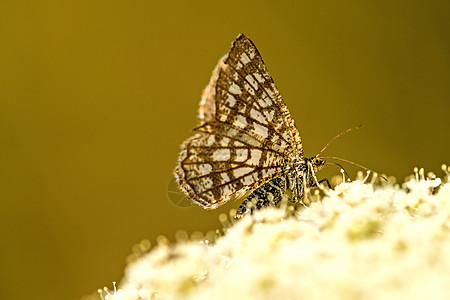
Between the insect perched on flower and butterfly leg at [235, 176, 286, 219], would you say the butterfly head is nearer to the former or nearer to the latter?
the insect perched on flower

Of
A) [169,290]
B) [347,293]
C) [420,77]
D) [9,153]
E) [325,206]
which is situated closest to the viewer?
[347,293]

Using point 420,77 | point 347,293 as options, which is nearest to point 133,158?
point 420,77

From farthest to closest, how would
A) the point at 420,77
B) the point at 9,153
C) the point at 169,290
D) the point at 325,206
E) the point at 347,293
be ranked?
the point at 420,77, the point at 9,153, the point at 325,206, the point at 169,290, the point at 347,293

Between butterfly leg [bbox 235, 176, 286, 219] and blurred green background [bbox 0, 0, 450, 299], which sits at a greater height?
blurred green background [bbox 0, 0, 450, 299]

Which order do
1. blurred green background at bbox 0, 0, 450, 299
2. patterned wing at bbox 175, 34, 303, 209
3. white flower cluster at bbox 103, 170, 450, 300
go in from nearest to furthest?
white flower cluster at bbox 103, 170, 450, 300, patterned wing at bbox 175, 34, 303, 209, blurred green background at bbox 0, 0, 450, 299

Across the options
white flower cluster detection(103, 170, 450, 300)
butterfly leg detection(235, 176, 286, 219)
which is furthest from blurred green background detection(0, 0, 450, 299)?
white flower cluster detection(103, 170, 450, 300)

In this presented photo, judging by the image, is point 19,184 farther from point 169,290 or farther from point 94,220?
point 169,290

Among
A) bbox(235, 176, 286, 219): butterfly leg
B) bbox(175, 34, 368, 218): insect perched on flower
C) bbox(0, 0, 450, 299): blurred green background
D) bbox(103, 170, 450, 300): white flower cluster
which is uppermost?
bbox(0, 0, 450, 299): blurred green background

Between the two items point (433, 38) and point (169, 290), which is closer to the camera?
point (169, 290)
